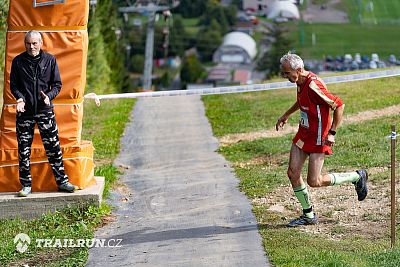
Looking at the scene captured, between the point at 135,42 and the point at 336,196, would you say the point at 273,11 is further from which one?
the point at 336,196

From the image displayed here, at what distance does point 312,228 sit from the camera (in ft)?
31.8

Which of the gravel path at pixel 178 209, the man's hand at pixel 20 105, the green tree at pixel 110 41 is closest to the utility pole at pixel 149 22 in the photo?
the green tree at pixel 110 41

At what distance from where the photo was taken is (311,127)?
9.62m

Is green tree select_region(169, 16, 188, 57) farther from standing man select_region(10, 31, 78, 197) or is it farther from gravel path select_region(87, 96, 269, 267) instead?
standing man select_region(10, 31, 78, 197)

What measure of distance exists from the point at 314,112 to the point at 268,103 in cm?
1042

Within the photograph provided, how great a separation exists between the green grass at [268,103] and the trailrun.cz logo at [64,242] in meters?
7.36

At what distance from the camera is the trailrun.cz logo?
934 centimetres

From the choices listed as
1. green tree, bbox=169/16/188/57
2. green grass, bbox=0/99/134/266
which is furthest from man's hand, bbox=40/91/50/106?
green tree, bbox=169/16/188/57

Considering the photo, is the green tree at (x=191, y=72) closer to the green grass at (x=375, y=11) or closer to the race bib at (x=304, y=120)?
the green grass at (x=375, y=11)

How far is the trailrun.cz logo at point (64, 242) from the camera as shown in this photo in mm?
9336

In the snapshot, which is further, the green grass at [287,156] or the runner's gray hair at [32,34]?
the runner's gray hair at [32,34]

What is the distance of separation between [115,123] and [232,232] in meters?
8.77

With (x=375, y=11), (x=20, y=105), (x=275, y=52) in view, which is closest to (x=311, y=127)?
(x=20, y=105)

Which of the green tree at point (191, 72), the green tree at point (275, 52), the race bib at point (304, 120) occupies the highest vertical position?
the race bib at point (304, 120)
